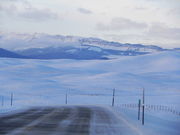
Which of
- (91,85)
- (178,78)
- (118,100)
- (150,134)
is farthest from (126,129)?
(178,78)

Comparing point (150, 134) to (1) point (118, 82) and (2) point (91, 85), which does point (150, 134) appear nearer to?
(2) point (91, 85)

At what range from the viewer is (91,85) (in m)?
92.1

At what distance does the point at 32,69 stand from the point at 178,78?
3424 cm

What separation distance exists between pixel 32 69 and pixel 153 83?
31559 mm

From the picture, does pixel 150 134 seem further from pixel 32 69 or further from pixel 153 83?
pixel 32 69

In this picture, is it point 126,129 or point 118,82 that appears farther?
point 118,82

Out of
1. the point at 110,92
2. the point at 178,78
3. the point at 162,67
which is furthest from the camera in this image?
the point at 162,67

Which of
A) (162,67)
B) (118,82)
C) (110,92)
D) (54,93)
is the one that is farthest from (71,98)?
(162,67)

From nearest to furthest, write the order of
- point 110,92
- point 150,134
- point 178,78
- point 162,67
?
point 150,134 < point 110,92 < point 178,78 < point 162,67

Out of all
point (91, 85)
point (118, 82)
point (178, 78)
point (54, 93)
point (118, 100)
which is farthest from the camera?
point (178, 78)

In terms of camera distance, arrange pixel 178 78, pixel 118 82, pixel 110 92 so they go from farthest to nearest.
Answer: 1. pixel 178 78
2. pixel 118 82
3. pixel 110 92

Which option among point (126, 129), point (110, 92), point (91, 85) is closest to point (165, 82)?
point (91, 85)

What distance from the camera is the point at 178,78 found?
387 ft

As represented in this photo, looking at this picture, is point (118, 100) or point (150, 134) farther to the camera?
point (118, 100)
